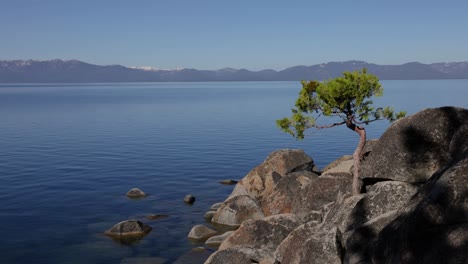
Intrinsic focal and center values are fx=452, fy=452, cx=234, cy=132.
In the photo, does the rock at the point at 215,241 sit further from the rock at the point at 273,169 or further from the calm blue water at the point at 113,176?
the rock at the point at 273,169

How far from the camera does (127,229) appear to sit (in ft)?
118

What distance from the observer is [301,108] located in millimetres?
32594

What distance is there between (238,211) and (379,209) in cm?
1862

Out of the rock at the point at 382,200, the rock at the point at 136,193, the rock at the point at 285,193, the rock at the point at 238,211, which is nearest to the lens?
the rock at the point at 382,200

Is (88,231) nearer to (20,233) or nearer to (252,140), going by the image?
(20,233)

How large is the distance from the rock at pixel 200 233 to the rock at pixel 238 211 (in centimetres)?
249

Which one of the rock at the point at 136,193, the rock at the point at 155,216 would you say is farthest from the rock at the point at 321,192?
the rock at the point at 136,193

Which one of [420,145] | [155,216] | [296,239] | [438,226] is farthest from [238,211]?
[438,226]

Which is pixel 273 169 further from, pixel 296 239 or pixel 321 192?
pixel 296 239

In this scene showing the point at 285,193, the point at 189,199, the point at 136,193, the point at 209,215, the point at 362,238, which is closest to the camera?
the point at 362,238

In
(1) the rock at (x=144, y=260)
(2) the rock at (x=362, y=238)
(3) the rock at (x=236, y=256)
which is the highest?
(2) the rock at (x=362, y=238)

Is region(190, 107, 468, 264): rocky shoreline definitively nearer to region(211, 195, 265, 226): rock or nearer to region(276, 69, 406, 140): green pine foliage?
region(211, 195, 265, 226): rock

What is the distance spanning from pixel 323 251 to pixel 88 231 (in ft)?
77.5

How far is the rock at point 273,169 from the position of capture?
43.4m
